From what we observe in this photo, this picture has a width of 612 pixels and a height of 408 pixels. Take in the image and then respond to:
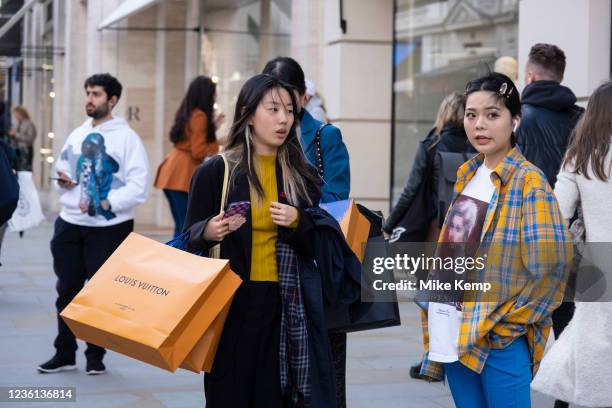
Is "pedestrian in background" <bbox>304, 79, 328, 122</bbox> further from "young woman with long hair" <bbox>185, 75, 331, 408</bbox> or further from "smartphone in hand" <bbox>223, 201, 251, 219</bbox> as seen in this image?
"smartphone in hand" <bbox>223, 201, 251, 219</bbox>

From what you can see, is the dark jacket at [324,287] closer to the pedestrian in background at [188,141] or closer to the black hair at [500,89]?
the black hair at [500,89]

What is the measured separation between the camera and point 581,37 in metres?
8.46

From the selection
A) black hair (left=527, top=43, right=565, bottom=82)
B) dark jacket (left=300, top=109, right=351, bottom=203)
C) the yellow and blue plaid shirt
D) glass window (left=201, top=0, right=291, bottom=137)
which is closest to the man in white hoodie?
dark jacket (left=300, top=109, right=351, bottom=203)

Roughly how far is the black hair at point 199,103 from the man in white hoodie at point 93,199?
249cm

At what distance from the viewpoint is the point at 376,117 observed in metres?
13.0

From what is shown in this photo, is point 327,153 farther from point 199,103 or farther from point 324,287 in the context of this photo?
point 199,103

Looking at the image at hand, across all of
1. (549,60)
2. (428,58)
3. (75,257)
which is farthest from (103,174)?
(428,58)

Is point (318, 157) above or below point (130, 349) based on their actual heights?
above

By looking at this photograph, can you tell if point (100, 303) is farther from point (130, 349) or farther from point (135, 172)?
point (135, 172)

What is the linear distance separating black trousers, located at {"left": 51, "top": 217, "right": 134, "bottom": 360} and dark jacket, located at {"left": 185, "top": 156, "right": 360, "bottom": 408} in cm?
323

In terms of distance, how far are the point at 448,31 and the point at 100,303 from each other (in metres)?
9.25

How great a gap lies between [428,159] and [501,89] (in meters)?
3.25

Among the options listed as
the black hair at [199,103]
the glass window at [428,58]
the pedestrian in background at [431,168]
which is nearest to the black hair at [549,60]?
the pedestrian in background at [431,168]

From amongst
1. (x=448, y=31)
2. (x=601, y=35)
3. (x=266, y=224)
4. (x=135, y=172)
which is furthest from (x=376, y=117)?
(x=266, y=224)
